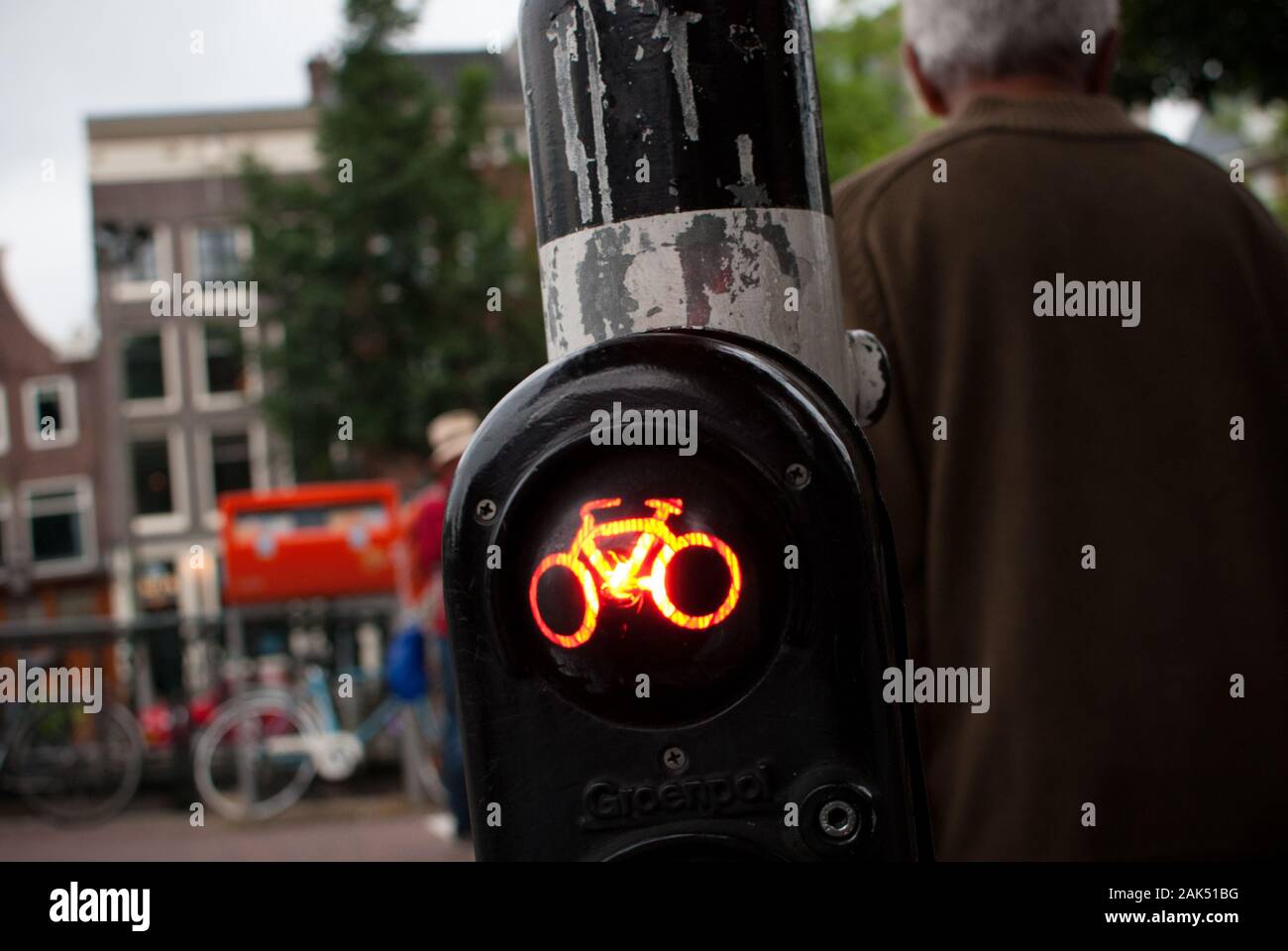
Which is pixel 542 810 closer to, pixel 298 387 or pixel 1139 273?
pixel 1139 273

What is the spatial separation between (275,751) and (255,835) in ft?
2.59

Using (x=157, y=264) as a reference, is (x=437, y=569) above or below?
below

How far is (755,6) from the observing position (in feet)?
3.72

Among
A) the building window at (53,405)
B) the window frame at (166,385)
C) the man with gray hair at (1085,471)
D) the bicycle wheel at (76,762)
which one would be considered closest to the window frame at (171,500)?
the window frame at (166,385)

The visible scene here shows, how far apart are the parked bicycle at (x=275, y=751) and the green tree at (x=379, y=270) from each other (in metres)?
12.6

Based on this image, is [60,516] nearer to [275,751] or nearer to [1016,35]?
[275,751]

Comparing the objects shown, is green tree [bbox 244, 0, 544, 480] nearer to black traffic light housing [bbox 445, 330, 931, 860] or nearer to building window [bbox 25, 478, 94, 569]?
building window [bbox 25, 478, 94, 569]

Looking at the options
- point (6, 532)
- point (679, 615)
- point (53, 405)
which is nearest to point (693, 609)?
point (679, 615)

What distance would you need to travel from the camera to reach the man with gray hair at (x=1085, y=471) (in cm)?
157

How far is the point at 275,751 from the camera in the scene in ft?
32.7

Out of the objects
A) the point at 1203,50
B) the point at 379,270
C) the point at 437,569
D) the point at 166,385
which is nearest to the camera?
the point at 1203,50

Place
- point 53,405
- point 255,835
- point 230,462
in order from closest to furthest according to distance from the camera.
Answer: point 255,835 < point 230,462 < point 53,405

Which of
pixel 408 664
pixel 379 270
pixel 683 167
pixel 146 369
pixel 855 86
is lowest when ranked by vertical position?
pixel 408 664

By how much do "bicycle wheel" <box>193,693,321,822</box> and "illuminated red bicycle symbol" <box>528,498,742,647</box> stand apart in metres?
9.22
